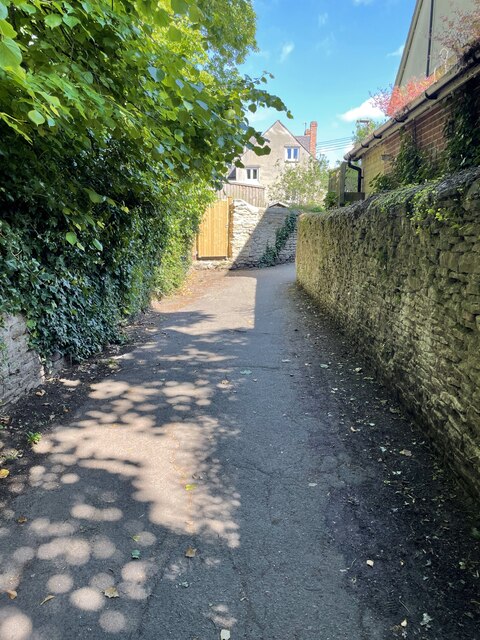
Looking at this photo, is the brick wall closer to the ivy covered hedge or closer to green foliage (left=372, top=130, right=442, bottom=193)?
green foliage (left=372, top=130, right=442, bottom=193)

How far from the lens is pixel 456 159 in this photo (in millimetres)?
5270

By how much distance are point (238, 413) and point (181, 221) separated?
30.4 ft

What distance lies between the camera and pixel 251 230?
18.5 m

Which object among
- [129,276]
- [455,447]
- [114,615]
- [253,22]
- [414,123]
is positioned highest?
[253,22]

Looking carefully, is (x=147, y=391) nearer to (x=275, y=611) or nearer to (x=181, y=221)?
(x=275, y=611)

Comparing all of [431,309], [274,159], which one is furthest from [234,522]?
[274,159]

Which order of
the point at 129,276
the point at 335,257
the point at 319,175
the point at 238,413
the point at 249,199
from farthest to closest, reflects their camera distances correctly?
the point at 319,175 < the point at 249,199 < the point at 335,257 < the point at 129,276 < the point at 238,413

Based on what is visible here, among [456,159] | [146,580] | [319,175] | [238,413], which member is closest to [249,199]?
[319,175]

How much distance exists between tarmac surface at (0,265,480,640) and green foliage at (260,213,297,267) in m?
14.6

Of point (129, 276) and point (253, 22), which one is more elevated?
point (253, 22)

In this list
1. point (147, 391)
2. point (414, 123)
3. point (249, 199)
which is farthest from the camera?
point (249, 199)

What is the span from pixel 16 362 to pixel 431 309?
157 inches

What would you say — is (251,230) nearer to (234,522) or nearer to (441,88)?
(441,88)

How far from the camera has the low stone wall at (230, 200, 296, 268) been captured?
18.3m
